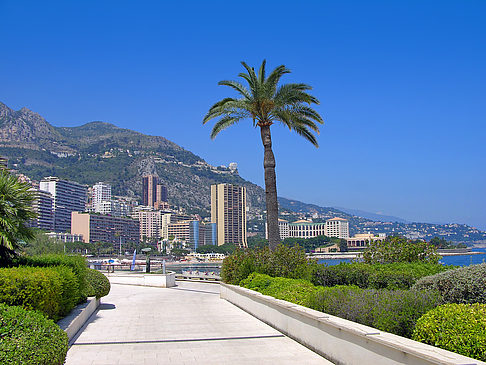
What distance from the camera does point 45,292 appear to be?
26.9 feet

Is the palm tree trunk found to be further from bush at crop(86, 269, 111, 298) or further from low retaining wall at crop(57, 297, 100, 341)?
low retaining wall at crop(57, 297, 100, 341)

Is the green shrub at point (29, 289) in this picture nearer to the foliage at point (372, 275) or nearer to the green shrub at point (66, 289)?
the green shrub at point (66, 289)

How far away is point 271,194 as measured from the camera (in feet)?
66.9

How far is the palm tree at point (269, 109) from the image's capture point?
20.7 meters

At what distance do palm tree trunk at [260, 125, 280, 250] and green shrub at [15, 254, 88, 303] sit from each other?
28.0 feet

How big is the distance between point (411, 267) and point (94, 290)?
30.5ft

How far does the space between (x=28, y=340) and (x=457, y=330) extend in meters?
4.68

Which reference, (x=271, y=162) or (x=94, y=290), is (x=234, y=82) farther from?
(x=94, y=290)

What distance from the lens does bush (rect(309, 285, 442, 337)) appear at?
276 inches

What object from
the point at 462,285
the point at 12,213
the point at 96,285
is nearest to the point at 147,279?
the point at 96,285

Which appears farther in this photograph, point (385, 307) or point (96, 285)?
point (96, 285)

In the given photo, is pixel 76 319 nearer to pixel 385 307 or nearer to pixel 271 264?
pixel 385 307

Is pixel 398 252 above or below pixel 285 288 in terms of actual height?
above

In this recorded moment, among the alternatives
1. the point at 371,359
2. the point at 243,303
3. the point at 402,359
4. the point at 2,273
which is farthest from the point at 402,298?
the point at 243,303
